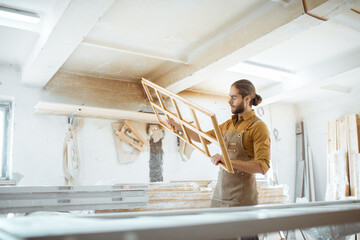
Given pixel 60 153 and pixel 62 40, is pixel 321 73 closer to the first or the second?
pixel 62 40

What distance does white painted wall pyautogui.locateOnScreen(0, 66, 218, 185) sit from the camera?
4.61 meters

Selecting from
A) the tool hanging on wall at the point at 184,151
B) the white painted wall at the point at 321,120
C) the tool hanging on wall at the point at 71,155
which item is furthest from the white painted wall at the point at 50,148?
the white painted wall at the point at 321,120

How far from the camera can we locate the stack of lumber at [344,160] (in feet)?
19.3

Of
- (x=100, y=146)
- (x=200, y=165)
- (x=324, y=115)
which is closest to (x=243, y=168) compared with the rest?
(x=100, y=146)

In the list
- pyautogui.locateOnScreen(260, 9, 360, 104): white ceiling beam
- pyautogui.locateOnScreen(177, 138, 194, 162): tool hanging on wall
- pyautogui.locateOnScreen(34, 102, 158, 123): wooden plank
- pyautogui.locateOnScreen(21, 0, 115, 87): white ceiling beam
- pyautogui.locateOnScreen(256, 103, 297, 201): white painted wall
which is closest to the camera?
pyautogui.locateOnScreen(21, 0, 115, 87): white ceiling beam

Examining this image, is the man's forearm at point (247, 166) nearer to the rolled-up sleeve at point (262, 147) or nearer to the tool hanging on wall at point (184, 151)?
the rolled-up sleeve at point (262, 147)

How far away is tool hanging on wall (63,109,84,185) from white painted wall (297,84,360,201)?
464 cm

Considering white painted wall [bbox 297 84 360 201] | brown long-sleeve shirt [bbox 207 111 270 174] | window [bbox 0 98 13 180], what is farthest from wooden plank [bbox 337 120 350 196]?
window [bbox 0 98 13 180]

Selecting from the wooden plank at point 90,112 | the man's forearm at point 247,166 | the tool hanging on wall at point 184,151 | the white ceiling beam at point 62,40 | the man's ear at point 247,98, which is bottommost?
the man's forearm at point 247,166

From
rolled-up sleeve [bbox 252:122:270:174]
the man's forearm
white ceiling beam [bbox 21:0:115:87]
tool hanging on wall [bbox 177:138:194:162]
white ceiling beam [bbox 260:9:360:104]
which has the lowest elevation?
the man's forearm

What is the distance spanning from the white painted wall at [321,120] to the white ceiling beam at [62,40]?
5041 millimetres

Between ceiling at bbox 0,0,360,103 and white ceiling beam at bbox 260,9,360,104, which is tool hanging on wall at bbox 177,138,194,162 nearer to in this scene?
ceiling at bbox 0,0,360,103

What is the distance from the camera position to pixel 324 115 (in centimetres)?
689

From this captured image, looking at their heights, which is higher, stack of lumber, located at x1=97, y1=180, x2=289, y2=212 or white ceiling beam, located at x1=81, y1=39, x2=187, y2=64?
white ceiling beam, located at x1=81, y1=39, x2=187, y2=64
